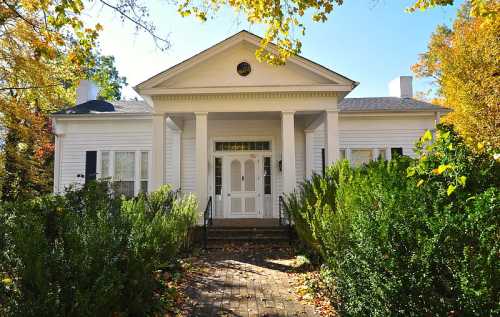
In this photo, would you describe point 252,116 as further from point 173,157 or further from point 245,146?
point 173,157

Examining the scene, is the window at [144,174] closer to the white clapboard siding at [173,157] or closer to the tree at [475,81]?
the white clapboard siding at [173,157]

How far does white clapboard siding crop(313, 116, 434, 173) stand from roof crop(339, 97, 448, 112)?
37 centimetres

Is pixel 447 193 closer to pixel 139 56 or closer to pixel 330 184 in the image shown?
pixel 330 184

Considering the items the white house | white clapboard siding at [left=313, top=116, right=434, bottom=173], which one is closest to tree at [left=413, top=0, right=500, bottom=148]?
white clapboard siding at [left=313, top=116, right=434, bottom=173]

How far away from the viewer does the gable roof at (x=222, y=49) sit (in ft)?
34.8

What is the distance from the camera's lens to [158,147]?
35.5ft

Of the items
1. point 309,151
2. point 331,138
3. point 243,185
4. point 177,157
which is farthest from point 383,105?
point 177,157

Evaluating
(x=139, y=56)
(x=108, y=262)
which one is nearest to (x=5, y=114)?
(x=139, y=56)

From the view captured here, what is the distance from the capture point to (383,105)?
14531 millimetres

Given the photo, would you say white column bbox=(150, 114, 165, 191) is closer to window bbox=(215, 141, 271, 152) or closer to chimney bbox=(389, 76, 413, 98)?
window bbox=(215, 141, 271, 152)

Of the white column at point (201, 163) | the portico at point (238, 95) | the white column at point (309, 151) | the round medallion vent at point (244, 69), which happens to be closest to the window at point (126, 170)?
the portico at point (238, 95)

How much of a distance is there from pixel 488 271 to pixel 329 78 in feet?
28.0

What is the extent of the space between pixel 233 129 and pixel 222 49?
3195 millimetres

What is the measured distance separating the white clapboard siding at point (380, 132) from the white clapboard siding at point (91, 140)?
724 cm
